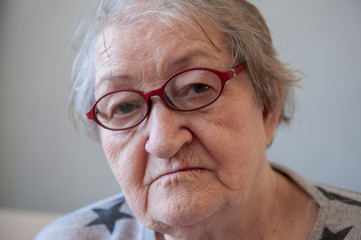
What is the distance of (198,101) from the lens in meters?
1.05

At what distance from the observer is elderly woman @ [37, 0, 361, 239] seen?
102cm

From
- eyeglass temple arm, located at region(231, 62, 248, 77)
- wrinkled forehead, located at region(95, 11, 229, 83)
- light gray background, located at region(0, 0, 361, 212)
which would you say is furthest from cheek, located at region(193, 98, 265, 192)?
light gray background, located at region(0, 0, 361, 212)

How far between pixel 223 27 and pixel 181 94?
0.90ft

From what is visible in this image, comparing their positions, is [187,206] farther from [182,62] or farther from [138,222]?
[138,222]

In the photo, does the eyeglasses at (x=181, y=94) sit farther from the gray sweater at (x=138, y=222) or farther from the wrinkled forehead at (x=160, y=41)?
Result: the gray sweater at (x=138, y=222)

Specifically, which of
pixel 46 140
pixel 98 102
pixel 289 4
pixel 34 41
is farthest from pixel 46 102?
pixel 289 4

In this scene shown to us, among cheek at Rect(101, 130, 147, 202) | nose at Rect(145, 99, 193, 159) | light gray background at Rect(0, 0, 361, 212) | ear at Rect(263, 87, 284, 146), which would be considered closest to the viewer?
nose at Rect(145, 99, 193, 159)

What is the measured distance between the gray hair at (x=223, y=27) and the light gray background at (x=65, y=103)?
424 millimetres

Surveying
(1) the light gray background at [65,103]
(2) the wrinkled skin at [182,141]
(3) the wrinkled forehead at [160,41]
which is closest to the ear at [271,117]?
(2) the wrinkled skin at [182,141]

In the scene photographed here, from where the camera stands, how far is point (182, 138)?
3.28ft

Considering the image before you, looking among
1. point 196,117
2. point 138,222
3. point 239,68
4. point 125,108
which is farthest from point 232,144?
point 138,222

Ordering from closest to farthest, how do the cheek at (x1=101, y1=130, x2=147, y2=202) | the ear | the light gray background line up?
1. the cheek at (x1=101, y1=130, x2=147, y2=202)
2. the ear
3. the light gray background

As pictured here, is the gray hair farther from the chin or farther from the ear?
the chin

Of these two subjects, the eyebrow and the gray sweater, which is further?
the gray sweater
